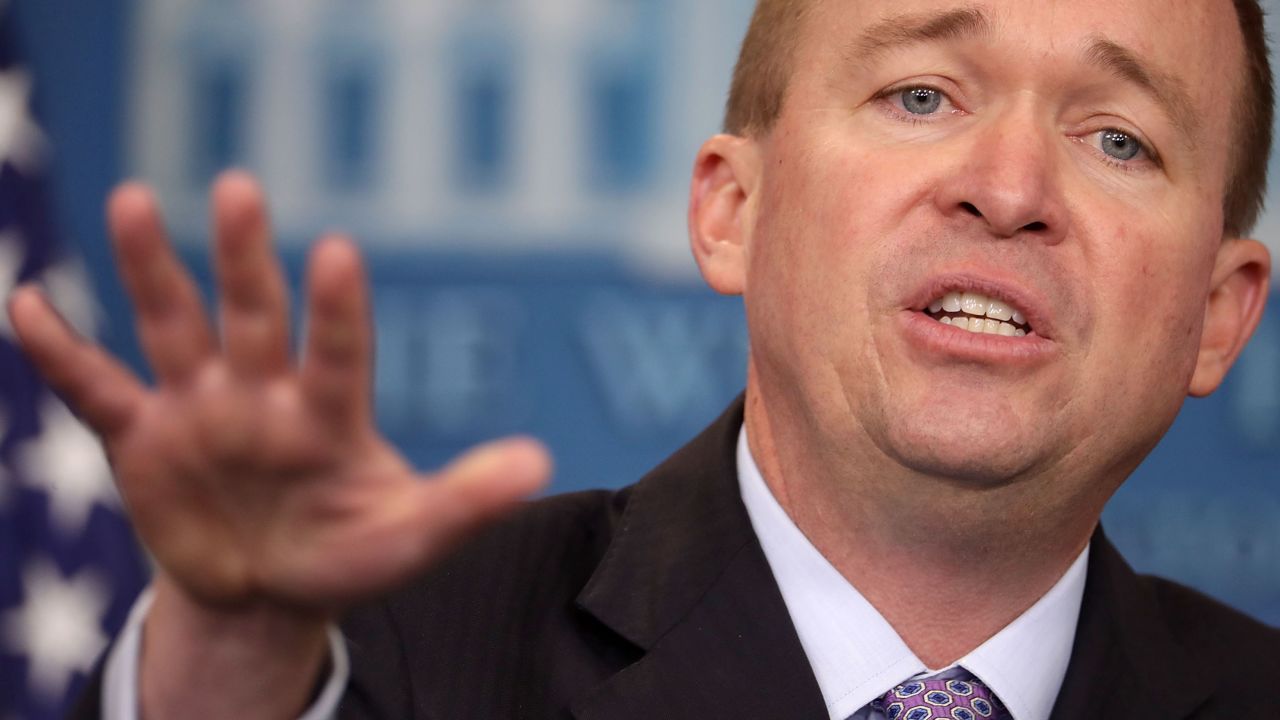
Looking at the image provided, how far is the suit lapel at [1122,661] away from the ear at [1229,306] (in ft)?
0.88

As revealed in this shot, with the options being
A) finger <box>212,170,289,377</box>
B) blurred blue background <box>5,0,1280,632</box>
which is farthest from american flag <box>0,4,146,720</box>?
finger <box>212,170,289,377</box>

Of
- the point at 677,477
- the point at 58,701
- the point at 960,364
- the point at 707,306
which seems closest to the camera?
the point at 960,364

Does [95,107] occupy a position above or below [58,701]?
above

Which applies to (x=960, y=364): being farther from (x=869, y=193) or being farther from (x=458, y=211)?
(x=458, y=211)

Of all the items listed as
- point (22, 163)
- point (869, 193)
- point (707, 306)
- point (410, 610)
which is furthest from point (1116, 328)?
point (22, 163)

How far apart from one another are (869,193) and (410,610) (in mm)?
678

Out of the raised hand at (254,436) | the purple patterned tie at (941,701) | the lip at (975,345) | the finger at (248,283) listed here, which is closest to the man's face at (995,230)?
the lip at (975,345)

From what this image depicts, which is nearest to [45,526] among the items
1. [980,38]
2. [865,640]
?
[865,640]

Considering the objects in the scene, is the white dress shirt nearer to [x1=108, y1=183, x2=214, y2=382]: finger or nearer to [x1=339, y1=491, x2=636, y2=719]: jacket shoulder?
[x1=339, y1=491, x2=636, y2=719]: jacket shoulder

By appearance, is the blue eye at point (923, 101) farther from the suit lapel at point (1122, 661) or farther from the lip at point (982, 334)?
the suit lapel at point (1122, 661)

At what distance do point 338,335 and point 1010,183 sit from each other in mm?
820

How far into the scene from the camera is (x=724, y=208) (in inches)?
73.4

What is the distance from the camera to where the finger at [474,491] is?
3.10ft

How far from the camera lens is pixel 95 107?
3.56 m
